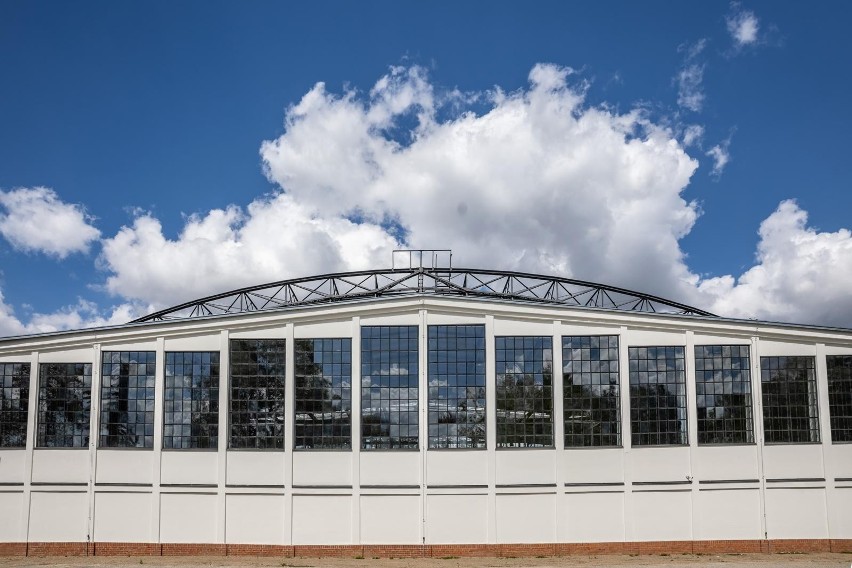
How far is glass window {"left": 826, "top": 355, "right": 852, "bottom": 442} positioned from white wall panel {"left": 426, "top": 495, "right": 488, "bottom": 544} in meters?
17.6

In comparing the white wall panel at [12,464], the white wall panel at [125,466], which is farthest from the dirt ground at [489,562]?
the white wall panel at [12,464]

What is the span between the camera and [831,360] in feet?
122

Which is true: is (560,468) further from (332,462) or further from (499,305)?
(332,462)

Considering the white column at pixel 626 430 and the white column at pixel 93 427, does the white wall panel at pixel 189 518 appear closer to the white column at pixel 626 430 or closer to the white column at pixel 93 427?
the white column at pixel 93 427

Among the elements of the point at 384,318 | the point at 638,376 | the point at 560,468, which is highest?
the point at 384,318

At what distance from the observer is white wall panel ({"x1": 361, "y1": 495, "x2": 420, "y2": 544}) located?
35250mm

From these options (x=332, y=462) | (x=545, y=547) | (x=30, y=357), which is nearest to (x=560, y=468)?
(x=545, y=547)

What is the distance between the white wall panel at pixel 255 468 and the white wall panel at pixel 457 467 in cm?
716

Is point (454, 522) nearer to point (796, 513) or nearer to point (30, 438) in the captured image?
point (796, 513)

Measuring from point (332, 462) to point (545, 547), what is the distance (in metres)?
10.8

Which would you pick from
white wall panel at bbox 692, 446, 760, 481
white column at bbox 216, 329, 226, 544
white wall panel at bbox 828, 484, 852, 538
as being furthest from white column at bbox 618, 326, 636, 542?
white column at bbox 216, 329, 226, 544

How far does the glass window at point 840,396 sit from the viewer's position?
36.7m

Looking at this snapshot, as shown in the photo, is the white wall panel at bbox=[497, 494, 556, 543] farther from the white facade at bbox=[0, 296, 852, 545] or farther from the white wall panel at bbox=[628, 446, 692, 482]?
the white wall panel at bbox=[628, 446, 692, 482]

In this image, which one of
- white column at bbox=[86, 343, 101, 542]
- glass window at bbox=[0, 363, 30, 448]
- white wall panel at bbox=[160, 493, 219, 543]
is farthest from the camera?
glass window at bbox=[0, 363, 30, 448]
